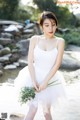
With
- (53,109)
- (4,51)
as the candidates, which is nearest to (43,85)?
(53,109)

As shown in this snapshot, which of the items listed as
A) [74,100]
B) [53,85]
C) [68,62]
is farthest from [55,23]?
[68,62]

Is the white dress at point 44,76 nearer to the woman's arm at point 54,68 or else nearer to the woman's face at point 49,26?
the woman's arm at point 54,68

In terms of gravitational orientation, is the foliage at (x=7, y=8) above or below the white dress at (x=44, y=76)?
below

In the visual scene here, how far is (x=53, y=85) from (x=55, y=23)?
68 centimetres

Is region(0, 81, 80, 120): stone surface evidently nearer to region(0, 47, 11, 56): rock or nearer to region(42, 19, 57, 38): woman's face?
region(42, 19, 57, 38): woman's face

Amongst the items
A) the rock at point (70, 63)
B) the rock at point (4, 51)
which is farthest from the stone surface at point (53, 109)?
the rock at point (4, 51)

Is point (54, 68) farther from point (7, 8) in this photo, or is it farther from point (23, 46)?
point (7, 8)

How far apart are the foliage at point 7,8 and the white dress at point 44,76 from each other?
13.3m

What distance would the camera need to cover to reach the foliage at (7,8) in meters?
17.2

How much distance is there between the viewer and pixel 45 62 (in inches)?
162

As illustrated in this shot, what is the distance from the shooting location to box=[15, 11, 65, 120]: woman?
408 centimetres

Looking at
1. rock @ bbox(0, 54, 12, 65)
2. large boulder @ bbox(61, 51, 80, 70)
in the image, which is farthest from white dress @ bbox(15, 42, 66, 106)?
rock @ bbox(0, 54, 12, 65)

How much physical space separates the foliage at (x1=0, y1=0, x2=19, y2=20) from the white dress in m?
13.3

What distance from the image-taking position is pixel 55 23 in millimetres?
4121
